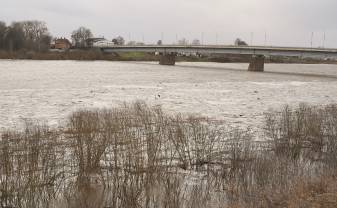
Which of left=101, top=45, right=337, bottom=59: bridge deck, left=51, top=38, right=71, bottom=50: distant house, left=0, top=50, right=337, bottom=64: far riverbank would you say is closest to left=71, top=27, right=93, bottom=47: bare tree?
left=51, top=38, right=71, bottom=50: distant house

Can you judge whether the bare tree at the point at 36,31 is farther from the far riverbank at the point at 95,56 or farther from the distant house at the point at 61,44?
the far riverbank at the point at 95,56

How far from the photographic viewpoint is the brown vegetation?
9.24m

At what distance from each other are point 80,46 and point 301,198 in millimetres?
150112

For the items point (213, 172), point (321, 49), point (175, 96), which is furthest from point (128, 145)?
point (321, 49)

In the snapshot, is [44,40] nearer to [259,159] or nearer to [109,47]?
[109,47]

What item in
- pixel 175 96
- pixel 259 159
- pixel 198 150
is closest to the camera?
pixel 259 159

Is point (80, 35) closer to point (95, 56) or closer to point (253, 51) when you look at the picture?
point (95, 56)

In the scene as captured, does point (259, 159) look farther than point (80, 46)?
No

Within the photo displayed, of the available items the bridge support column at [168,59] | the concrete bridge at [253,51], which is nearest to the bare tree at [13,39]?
the concrete bridge at [253,51]

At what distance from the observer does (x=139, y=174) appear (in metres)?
10.3

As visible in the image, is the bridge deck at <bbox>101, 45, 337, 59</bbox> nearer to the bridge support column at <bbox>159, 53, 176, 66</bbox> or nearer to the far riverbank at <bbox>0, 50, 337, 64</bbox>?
the bridge support column at <bbox>159, 53, 176, 66</bbox>

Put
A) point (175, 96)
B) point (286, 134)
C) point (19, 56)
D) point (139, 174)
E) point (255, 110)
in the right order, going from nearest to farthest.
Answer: point (139, 174), point (286, 134), point (255, 110), point (175, 96), point (19, 56)

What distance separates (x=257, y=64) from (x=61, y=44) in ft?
324

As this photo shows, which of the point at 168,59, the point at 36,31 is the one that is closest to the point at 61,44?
the point at 36,31
